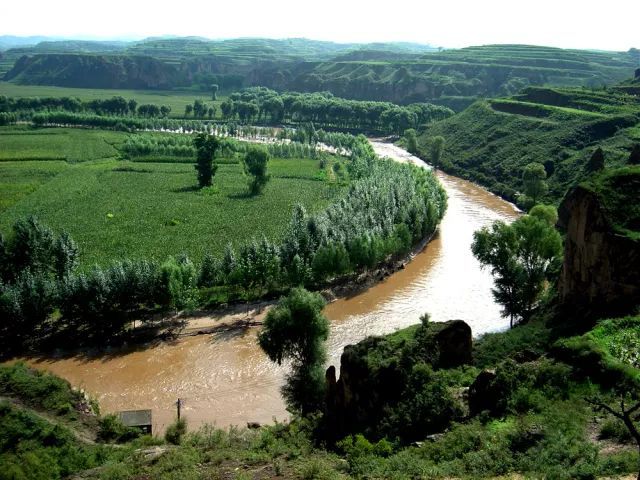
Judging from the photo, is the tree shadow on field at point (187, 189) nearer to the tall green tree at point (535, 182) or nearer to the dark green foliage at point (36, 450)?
the tall green tree at point (535, 182)

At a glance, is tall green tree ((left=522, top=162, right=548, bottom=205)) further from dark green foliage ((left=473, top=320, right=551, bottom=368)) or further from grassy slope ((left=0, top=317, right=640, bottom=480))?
grassy slope ((left=0, top=317, right=640, bottom=480))

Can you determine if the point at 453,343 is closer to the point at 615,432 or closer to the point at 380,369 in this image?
the point at 380,369

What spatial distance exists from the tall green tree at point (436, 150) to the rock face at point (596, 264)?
75.9 m

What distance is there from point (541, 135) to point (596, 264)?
7649 centimetres

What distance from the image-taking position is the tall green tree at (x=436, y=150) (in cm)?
10888

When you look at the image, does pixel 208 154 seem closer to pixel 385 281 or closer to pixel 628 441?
pixel 385 281

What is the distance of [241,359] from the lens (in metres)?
42.7

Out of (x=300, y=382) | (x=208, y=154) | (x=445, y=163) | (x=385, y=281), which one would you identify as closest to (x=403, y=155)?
(x=445, y=163)

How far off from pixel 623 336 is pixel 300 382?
16057 mm

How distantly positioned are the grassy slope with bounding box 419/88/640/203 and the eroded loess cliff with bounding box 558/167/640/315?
161 ft

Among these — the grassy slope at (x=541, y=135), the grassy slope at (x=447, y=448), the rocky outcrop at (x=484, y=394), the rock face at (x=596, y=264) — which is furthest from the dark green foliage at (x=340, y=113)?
the rocky outcrop at (x=484, y=394)

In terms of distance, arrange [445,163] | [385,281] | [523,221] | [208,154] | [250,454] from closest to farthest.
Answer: [250,454], [523,221], [385,281], [208,154], [445,163]

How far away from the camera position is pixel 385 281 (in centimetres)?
5594

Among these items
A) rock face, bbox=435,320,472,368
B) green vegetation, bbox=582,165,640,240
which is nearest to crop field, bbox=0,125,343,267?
rock face, bbox=435,320,472,368
